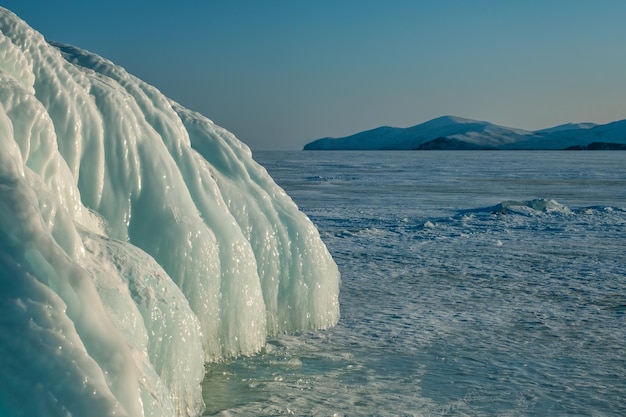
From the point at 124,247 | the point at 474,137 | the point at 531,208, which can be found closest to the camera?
the point at 124,247

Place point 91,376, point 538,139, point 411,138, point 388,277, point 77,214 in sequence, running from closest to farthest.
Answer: point 91,376
point 77,214
point 388,277
point 538,139
point 411,138

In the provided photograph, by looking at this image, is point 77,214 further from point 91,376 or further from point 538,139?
point 538,139

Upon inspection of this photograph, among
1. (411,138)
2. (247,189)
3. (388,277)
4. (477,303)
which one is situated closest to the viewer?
(247,189)

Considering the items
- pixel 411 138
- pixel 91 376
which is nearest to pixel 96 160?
pixel 91 376

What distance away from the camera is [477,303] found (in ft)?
22.9

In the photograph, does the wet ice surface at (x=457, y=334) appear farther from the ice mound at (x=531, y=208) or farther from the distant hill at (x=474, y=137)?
the distant hill at (x=474, y=137)

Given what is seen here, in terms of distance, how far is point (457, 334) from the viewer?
5852mm

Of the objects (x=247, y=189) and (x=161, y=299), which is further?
(x=247, y=189)

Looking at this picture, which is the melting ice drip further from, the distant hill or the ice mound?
the distant hill

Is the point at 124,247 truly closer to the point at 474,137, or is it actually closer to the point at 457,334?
the point at 457,334

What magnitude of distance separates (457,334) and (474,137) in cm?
15084

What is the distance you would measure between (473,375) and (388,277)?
3421 millimetres

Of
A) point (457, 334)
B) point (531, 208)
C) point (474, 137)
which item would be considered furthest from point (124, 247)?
point (474, 137)

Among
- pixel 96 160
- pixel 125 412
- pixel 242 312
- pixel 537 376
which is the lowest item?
pixel 537 376
